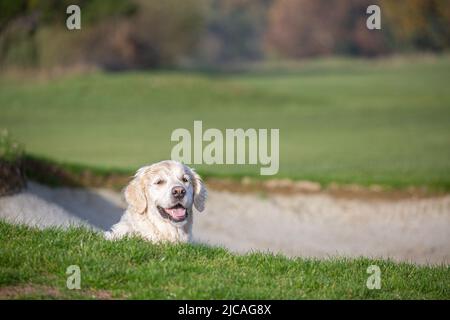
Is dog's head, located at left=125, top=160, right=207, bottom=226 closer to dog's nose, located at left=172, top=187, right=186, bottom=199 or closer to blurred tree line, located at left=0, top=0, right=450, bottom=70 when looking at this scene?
dog's nose, located at left=172, top=187, right=186, bottom=199

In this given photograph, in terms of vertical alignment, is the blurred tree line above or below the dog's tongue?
above

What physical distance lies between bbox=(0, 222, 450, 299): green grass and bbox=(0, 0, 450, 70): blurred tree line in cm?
4625

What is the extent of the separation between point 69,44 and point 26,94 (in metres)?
16.7

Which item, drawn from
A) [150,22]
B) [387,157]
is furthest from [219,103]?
[150,22]

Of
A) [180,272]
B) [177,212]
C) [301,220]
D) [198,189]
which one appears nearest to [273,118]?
[301,220]

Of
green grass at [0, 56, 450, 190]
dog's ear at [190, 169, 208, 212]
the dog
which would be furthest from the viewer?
green grass at [0, 56, 450, 190]

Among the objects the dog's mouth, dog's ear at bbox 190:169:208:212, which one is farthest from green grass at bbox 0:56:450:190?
the dog's mouth

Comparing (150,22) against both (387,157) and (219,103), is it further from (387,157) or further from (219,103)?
(387,157)

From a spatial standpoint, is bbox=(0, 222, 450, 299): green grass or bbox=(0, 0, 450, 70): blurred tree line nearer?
bbox=(0, 222, 450, 299): green grass

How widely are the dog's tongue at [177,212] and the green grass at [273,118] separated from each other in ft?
32.2

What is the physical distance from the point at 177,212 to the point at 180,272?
52.3 inches

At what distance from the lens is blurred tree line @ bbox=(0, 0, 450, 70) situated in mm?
58438

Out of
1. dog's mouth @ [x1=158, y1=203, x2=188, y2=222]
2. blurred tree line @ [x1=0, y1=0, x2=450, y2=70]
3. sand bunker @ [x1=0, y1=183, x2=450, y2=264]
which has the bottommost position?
sand bunker @ [x1=0, y1=183, x2=450, y2=264]

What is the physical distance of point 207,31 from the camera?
390 ft
